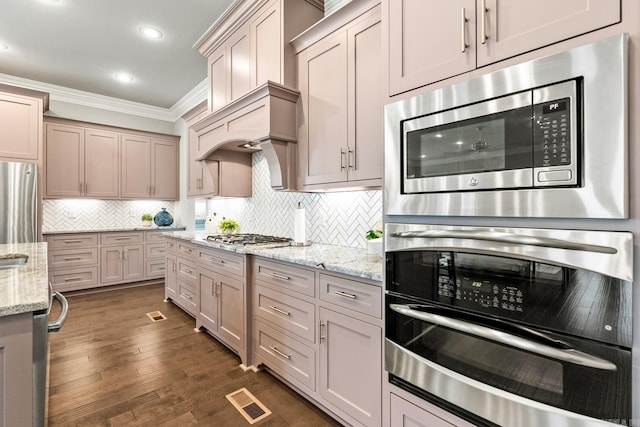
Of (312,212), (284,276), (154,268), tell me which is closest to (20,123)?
(154,268)

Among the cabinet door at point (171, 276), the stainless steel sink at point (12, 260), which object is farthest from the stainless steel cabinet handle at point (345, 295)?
the cabinet door at point (171, 276)

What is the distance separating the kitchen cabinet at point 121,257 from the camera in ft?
15.3

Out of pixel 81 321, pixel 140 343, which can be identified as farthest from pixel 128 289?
pixel 140 343

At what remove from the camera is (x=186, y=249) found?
3.42 metres

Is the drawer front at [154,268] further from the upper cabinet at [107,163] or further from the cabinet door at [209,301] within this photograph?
the cabinet door at [209,301]

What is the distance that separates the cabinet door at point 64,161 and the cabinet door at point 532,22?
546cm

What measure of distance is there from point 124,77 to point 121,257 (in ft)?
8.70

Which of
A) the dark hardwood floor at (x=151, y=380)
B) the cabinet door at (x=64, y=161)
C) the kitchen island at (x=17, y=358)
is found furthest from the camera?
the cabinet door at (x=64, y=161)

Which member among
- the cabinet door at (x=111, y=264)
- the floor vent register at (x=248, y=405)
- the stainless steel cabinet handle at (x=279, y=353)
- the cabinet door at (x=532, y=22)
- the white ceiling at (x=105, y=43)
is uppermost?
the white ceiling at (x=105, y=43)

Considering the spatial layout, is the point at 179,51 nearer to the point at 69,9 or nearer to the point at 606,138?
the point at 69,9

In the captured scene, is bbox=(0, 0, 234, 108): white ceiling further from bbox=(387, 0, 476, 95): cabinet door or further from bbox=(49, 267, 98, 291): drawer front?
bbox=(49, 267, 98, 291): drawer front

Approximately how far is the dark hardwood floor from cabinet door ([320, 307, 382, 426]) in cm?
26

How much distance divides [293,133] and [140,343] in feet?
7.67

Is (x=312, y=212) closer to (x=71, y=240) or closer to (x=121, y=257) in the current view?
(x=121, y=257)
